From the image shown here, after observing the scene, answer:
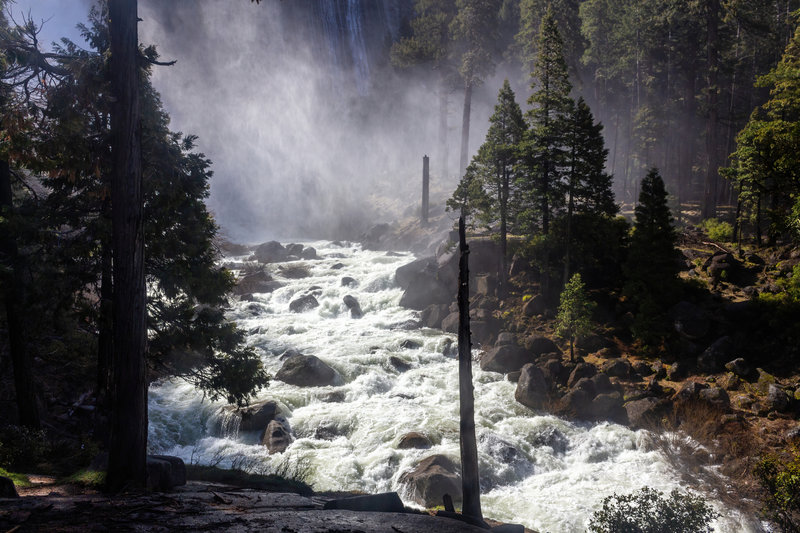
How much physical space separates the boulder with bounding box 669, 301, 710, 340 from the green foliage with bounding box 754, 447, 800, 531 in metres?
8.17

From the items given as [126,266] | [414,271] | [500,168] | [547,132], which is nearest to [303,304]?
[414,271]

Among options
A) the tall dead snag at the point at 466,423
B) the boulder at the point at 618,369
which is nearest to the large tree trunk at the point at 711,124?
the boulder at the point at 618,369

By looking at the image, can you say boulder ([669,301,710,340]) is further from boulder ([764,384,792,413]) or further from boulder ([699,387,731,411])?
boulder ([764,384,792,413])

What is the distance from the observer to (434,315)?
28969 millimetres

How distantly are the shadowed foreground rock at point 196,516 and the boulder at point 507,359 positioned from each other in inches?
603

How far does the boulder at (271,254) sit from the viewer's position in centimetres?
4638

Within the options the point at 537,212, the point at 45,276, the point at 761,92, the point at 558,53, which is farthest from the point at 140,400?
the point at 761,92

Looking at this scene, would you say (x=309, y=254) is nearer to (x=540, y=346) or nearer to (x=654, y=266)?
(x=540, y=346)

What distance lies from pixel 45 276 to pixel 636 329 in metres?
21.8

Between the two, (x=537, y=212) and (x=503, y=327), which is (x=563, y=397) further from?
(x=537, y=212)

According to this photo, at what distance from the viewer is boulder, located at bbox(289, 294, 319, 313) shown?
1305 inches

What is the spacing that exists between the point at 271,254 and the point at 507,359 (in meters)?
31.4

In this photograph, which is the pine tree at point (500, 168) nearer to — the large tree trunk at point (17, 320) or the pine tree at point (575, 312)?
the pine tree at point (575, 312)

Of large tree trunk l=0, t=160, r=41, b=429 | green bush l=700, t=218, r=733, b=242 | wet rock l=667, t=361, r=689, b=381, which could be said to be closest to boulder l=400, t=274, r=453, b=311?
wet rock l=667, t=361, r=689, b=381
